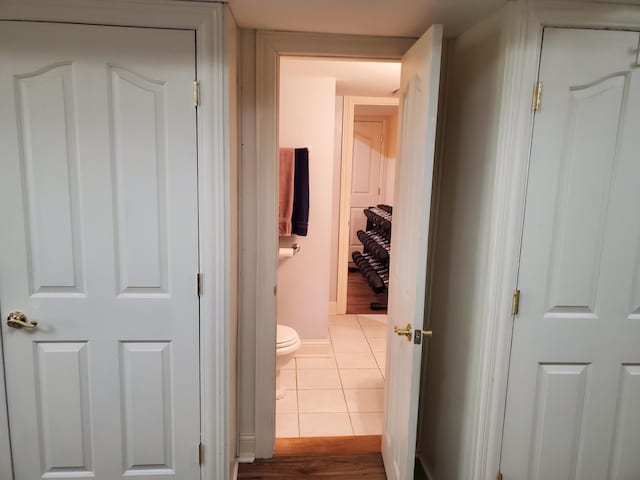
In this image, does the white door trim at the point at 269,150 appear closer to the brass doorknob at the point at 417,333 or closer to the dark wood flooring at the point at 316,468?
the dark wood flooring at the point at 316,468

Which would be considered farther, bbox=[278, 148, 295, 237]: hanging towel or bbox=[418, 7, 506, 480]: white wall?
bbox=[278, 148, 295, 237]: hanging towel

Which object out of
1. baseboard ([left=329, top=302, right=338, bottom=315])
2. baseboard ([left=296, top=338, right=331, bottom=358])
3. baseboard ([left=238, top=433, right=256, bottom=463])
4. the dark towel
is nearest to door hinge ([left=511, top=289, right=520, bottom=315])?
baseboard ([left=238, top=433, right=256, bottom=463])

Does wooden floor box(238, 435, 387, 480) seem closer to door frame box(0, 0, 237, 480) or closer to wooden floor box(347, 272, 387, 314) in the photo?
door frame box(0, 0, 237, 480)

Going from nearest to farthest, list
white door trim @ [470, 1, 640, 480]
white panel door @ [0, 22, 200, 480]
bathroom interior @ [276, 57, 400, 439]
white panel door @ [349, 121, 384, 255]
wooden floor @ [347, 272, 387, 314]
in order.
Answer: white door trim @ [470, 1, 640, 480]
white panel door @ [0, 22, 200, 480]
bathroom interior @ [276, 57, 400, 439]
wooden floor @ [347, 272, 387, 314]
white panel door @ [349, 121, 384, 255]

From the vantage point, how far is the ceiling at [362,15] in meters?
1.54

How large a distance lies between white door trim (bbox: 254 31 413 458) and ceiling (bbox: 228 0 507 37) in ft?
0.20

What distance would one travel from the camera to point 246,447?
2.25 m

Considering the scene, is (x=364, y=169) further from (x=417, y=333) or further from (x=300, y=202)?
(x=417, y=333)

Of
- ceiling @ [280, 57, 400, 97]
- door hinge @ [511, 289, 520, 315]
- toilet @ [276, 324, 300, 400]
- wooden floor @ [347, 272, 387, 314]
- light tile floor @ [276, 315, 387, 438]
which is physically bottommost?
light tile floor @ [276, 315, 387, 438]

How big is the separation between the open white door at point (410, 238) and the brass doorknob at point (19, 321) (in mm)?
1450

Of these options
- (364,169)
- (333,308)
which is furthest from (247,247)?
(364,169)

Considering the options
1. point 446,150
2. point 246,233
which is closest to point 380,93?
point 446,150

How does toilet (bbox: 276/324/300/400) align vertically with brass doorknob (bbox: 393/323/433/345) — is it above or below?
below

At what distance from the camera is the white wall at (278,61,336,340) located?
325 cm
